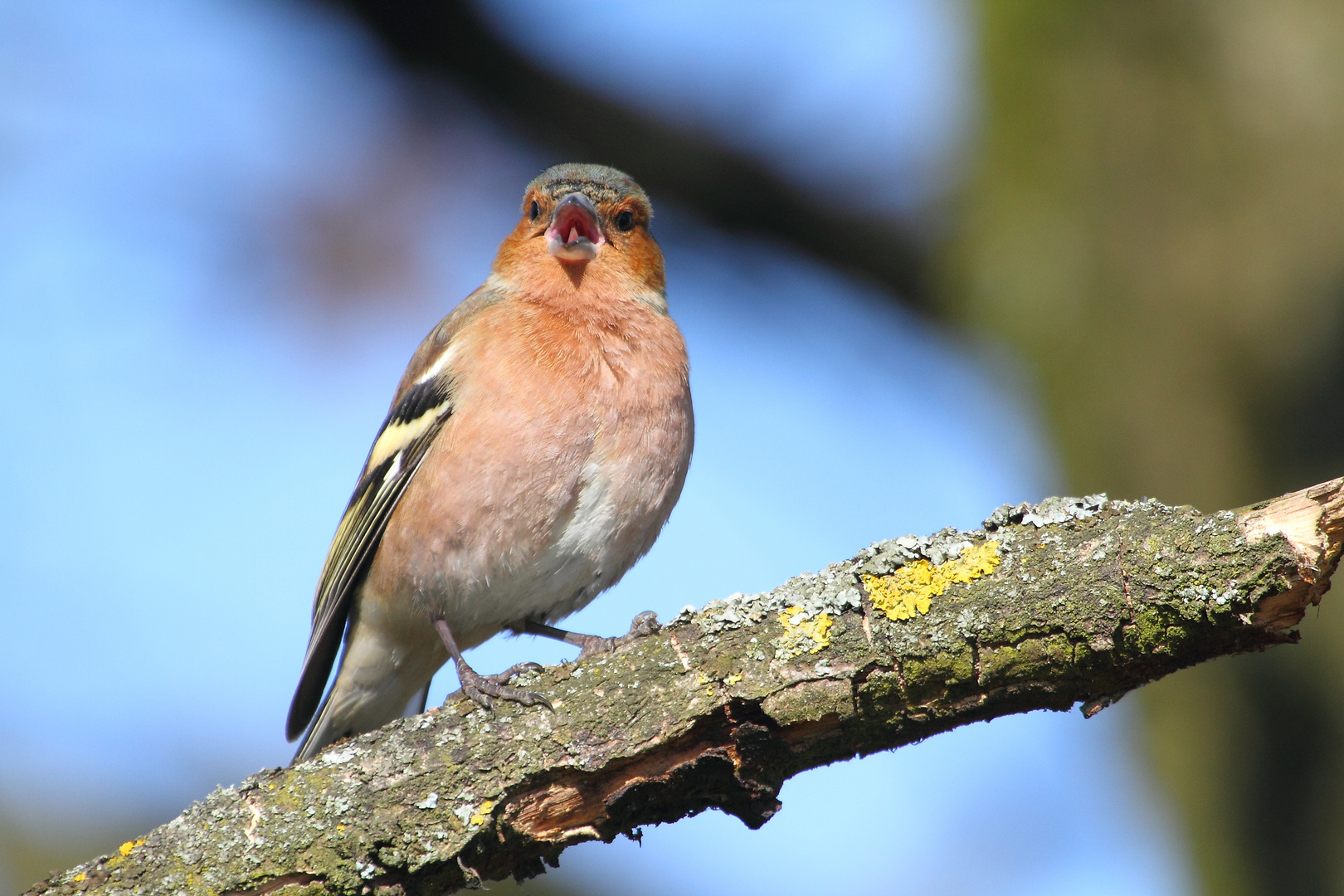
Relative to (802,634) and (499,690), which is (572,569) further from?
(802,634)

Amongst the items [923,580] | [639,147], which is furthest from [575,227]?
[923,580]

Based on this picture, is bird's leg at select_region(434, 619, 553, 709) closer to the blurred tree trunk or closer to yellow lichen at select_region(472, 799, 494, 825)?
yellow lichen at select_region(472, 799, 494, 825)

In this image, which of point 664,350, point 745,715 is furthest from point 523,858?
point 664,350

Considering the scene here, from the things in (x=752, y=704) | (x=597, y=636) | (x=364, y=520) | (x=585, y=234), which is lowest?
(x=752, y=704)

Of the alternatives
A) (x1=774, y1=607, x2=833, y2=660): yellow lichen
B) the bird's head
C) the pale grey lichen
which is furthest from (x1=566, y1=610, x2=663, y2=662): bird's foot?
the bird's head

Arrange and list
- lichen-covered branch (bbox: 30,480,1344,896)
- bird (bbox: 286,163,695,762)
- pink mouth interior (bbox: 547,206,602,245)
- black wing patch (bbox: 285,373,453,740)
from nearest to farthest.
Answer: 1. lichen-covered branch (bbox: 30,480,1344,896)
2. bird (bbox: 286,163,695,762)
3. black wing patch (bbox: 285,373,453,740)
4. pink mouth interior (bbox: 547,206,602,245)

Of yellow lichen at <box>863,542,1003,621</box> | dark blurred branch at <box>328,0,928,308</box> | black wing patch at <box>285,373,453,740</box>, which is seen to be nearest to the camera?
yellow lichen at <box>863,542,1003,621</box>
